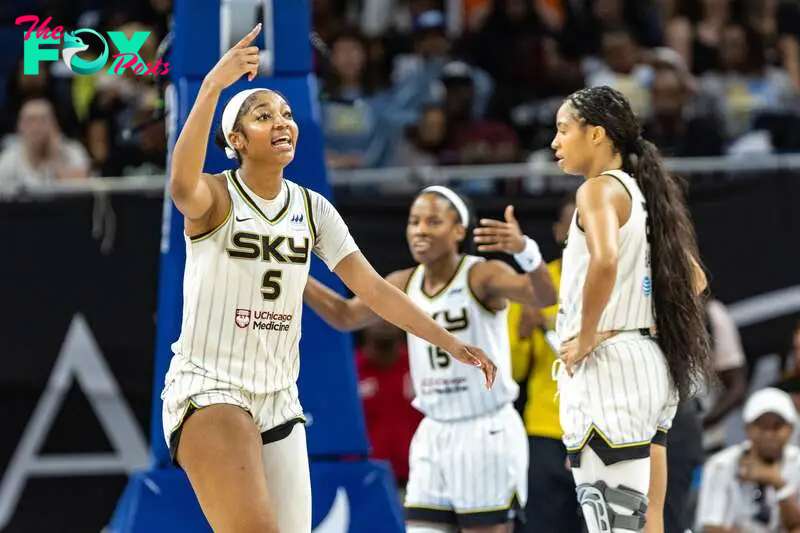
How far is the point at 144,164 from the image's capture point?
9430mm

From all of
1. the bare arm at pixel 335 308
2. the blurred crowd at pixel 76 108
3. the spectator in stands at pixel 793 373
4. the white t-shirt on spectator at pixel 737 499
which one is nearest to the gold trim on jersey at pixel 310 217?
the bare arm at pixel 335 308

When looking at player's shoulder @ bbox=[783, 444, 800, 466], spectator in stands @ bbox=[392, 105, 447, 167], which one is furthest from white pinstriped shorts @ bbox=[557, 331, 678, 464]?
spectator in stands @ bbox=[392, 105, 447, 167]

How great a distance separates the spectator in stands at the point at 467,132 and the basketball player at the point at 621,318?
4197 millimetres

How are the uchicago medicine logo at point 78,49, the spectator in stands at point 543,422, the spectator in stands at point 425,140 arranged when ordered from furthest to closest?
the spectator in stands at point 425,140 → the spectator in stands at point 543,422 → the uchicago medicine logo at point 78,49

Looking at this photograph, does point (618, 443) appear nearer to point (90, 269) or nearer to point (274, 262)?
point (274, 262)

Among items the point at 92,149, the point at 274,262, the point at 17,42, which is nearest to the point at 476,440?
the point at 274,262

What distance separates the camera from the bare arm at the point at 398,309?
5516 millimetres

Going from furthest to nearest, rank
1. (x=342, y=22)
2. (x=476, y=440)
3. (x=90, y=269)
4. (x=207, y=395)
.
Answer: (x=342, y=22), (x=90, y=269), (x=476, y=440), (x=207, y=395)

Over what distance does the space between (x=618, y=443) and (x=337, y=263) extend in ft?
4.14

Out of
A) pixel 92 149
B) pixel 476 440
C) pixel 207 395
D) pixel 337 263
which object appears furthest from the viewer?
pixel 92 149

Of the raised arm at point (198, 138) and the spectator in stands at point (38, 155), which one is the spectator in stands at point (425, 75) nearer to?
the spectator in stands at point (38, 155)

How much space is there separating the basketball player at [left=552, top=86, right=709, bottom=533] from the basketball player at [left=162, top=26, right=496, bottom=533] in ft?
3.39

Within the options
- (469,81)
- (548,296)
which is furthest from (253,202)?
(469,81)

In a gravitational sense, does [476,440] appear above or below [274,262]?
below
